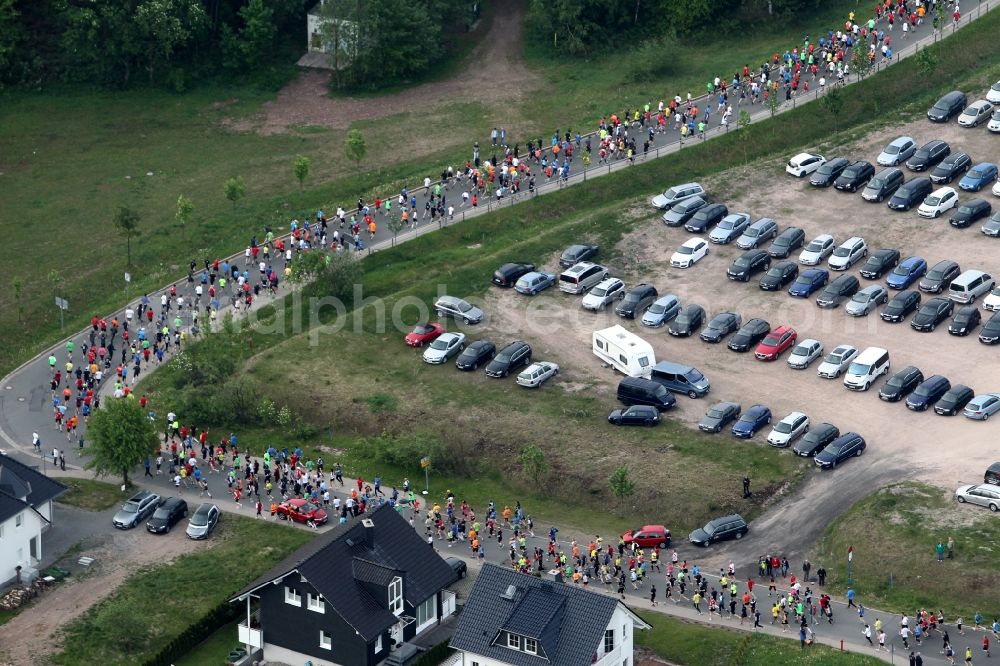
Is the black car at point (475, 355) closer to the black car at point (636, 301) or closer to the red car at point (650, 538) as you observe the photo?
the black car at point (636, 301)

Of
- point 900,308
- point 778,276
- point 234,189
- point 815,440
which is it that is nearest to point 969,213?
point 900,308

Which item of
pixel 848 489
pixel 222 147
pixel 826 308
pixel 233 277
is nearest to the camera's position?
pixel 848 489

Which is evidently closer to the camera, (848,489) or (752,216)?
(848,489)

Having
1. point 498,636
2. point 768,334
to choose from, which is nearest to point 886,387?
point 768,334

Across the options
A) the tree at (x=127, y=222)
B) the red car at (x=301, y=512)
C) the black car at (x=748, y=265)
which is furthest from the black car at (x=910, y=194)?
the tree at (x=127, y=222)

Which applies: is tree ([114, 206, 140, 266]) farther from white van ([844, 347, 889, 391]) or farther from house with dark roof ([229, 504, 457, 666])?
white van ([844, 347, 889, 391])

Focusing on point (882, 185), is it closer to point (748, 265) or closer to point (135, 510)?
point (748, 265)

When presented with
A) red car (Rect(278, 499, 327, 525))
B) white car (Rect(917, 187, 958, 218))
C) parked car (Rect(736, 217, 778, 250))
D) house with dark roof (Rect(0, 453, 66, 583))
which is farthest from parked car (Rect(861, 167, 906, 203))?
house with dark roof (Rect(0, 453, 66, 583))

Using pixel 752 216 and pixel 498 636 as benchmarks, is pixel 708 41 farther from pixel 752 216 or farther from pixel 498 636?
pixel 498 636
